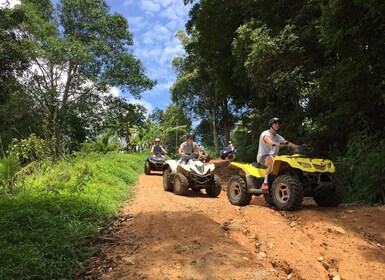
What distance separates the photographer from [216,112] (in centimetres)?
3666

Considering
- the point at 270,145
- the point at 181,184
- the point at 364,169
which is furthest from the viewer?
the point at 181,184

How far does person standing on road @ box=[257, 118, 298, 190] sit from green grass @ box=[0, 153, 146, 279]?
121 inches

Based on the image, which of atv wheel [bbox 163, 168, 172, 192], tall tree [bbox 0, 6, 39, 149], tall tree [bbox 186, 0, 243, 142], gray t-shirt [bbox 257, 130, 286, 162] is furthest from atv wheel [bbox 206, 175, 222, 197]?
tall tree [bbox 0, 6, 39, 149]

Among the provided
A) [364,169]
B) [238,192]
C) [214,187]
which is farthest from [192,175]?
[364,169]

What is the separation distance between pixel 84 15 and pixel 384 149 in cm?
1827

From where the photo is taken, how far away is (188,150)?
9.91 m

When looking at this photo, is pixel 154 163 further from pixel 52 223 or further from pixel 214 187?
pixel 52 223

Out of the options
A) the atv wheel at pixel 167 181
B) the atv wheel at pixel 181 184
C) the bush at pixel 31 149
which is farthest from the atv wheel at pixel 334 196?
the bush at pixel 31 149

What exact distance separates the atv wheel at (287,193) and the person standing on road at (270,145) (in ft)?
1.11

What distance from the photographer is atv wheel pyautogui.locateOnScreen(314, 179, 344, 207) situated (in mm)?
6465

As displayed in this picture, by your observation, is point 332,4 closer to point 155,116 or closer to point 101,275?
point 101,275

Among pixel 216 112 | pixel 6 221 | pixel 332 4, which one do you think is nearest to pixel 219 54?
pixel 332 4

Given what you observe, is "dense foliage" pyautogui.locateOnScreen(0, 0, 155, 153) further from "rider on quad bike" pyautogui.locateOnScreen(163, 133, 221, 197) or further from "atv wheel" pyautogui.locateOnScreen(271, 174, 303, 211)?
"atv wheel" pyautogui.locateOnScreen(271, 174, 303, 211)

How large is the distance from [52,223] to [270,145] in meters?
4.23
